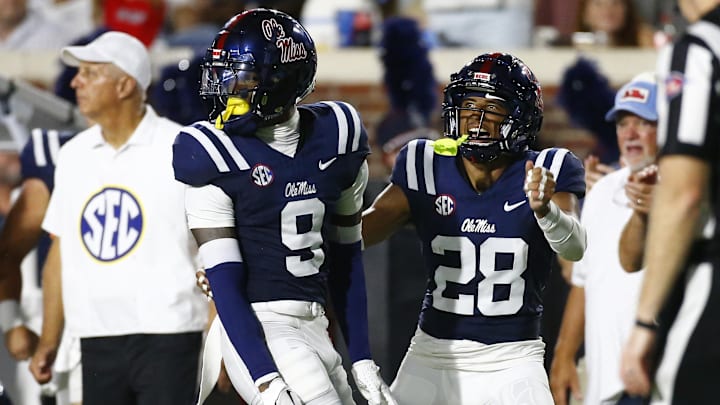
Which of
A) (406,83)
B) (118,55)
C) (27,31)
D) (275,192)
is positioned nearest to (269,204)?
(275,192)

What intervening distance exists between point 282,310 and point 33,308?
11.1 feet

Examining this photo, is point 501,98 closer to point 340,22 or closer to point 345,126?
point 345,126

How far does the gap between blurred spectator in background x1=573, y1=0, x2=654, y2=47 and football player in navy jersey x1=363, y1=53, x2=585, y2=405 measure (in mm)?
5719

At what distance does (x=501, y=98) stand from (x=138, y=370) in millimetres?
2047

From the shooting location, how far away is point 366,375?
14.8ft

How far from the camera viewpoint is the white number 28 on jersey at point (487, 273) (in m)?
4.96

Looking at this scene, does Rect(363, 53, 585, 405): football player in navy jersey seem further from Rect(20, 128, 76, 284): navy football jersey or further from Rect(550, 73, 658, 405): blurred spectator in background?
Rect(20, 128, 76, 284): navy football jersey

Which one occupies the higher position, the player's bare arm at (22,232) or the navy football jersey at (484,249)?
the navy football jersey at (484,249)

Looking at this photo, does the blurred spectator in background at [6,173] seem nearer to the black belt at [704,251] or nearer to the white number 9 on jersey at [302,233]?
the white number 9 on jersey at [302,233]

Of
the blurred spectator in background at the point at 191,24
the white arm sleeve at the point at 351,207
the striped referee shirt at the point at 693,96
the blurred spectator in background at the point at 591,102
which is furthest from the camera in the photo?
the blurred spectator in background at the point at 191,24

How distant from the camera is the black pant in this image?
6.11 metres

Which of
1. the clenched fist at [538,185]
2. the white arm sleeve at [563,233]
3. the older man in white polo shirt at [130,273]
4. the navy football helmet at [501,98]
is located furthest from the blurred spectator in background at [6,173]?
the clenched fist at [538,185]

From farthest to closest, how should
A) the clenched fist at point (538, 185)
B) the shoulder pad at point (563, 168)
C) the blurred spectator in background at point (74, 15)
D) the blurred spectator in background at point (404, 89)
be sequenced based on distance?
the blurred spectator in background at point (74, 15) → the blurred spectator in background at point (404, 89) → the shoulder pad at point (563, 168) → the clenched fist at point (538, 185)

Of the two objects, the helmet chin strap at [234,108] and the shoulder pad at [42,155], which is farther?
the shoulder pad at [42,155]
